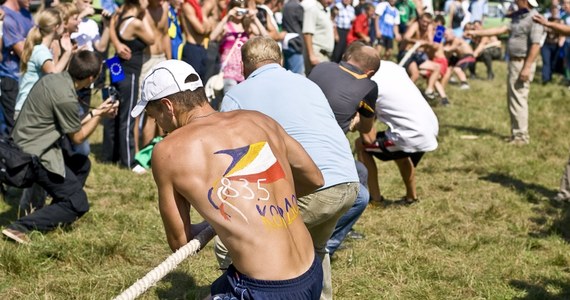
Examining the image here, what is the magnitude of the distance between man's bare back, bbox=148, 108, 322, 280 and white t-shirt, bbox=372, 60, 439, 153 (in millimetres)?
3927

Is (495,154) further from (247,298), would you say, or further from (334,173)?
(247,298)

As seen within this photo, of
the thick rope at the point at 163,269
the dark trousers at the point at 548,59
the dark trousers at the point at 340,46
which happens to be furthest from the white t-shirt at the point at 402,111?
the dark trousers at the point at 548,59

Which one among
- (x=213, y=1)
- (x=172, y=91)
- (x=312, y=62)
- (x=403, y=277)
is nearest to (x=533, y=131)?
(x=312, y=62)

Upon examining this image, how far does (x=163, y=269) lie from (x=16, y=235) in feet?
10.7

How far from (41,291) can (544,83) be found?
14053 millimetres

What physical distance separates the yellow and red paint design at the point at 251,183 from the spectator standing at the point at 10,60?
5.62m

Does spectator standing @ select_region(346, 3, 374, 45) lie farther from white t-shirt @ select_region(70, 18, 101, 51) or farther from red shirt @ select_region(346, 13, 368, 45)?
white t-shirt @ select_region(70, 18, 101, 51)

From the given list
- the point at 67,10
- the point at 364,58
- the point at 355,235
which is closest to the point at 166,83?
the point at 364,58

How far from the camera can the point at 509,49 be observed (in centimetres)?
1103

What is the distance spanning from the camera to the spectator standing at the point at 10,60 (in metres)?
8.47

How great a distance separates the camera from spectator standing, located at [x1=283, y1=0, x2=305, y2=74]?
11.1m

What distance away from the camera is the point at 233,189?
3416 millimetres

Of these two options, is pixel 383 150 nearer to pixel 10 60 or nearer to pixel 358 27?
pixel 10 60

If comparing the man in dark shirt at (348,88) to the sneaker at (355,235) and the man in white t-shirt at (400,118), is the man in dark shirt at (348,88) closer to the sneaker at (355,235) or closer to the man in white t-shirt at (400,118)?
the sneaker at (355,235)
